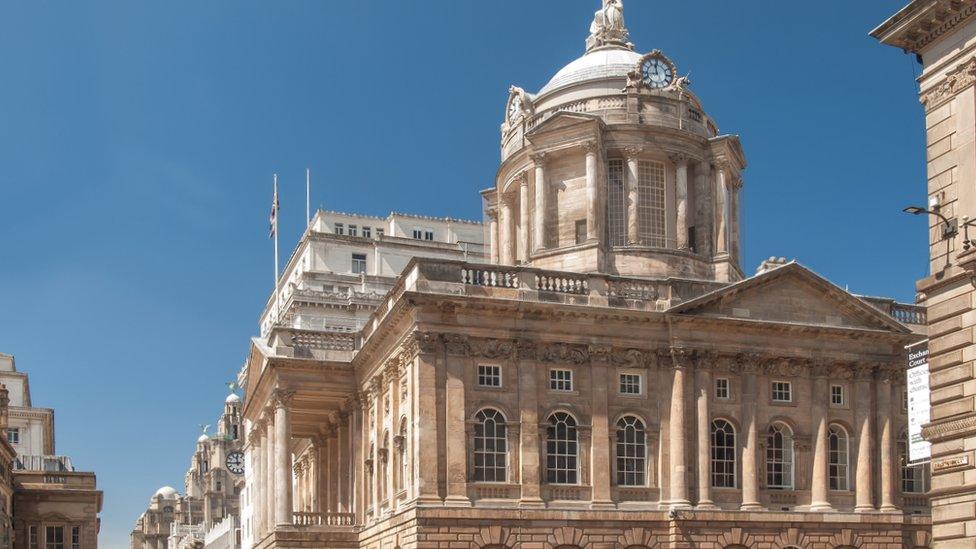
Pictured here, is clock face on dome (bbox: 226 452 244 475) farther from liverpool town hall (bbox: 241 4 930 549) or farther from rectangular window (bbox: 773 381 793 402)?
rectangular window (bbox: 773 381 793 402)

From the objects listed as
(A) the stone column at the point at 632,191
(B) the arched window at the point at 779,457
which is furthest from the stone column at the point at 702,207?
(B) the arched window at the point at 779,457

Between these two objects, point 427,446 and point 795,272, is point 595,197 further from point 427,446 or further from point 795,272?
point 427,446

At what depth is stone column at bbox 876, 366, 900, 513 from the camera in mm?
48938

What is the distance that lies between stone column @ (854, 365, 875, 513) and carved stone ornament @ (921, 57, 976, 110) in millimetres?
22551

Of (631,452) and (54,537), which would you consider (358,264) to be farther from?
(631,452)

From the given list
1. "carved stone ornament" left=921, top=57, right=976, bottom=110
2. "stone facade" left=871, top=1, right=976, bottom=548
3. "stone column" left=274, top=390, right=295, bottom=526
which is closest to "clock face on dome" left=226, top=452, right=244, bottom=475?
"stone column" left=274, top=390, right=295, bottom=526

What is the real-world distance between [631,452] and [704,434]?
108 inches

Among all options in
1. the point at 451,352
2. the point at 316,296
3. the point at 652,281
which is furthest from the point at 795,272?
the point at 316,296

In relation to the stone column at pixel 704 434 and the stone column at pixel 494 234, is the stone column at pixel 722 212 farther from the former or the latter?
the stone column at pixel 494 234

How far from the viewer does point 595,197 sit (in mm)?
54250

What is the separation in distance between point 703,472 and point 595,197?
13.0 meters

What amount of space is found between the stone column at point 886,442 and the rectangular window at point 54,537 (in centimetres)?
4436

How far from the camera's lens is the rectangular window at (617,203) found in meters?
55.3

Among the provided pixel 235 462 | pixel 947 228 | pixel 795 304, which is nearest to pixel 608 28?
pixel 795 304
